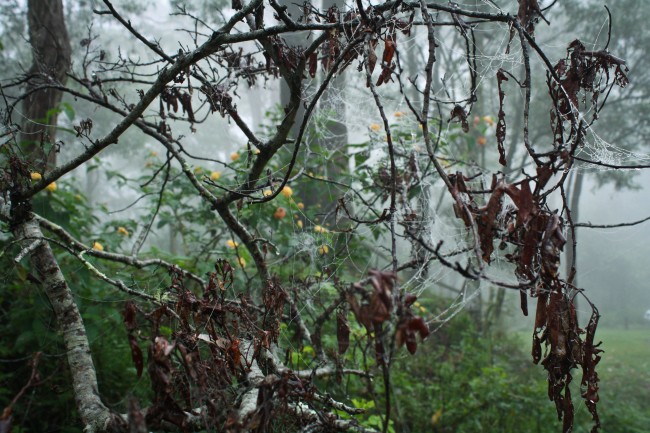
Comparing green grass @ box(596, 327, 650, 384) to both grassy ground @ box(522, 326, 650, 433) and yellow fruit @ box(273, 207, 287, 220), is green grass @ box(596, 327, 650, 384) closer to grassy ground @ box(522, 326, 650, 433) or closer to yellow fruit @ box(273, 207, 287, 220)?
grassy ground @ box(522, 326, 650, 433)

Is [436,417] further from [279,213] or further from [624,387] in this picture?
[624,387]

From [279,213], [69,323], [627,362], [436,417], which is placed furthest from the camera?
[627,362]

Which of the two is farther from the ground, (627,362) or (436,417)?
(627,362)

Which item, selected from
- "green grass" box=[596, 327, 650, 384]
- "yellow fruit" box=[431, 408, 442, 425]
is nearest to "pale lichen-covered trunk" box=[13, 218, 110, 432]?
"yellow fruit" box=[431, 408, 442, 425]

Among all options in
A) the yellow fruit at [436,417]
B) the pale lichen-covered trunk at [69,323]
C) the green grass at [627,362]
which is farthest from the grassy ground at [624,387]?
the pale lichen-covered trunk at [69,323]

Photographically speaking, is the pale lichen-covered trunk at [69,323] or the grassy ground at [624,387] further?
the grassy ground at [624,387]

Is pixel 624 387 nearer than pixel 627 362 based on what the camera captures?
Yes

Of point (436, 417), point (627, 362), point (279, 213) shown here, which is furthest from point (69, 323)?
point (627, 362)

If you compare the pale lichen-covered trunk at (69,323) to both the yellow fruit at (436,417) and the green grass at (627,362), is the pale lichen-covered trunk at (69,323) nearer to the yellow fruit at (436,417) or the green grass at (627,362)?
the yellow fruit at (436,417)

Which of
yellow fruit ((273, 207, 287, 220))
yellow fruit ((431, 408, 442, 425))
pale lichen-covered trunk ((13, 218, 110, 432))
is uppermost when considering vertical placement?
yellow fruit ((273, 207, 287, 220))

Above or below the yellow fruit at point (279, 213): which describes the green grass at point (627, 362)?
below

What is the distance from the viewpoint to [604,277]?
23.5 metres

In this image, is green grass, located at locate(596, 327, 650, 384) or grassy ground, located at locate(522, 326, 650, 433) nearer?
grassy ground, located at locate(522, 326, 650, 433)

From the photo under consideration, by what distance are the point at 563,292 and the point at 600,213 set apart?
35.5 m
